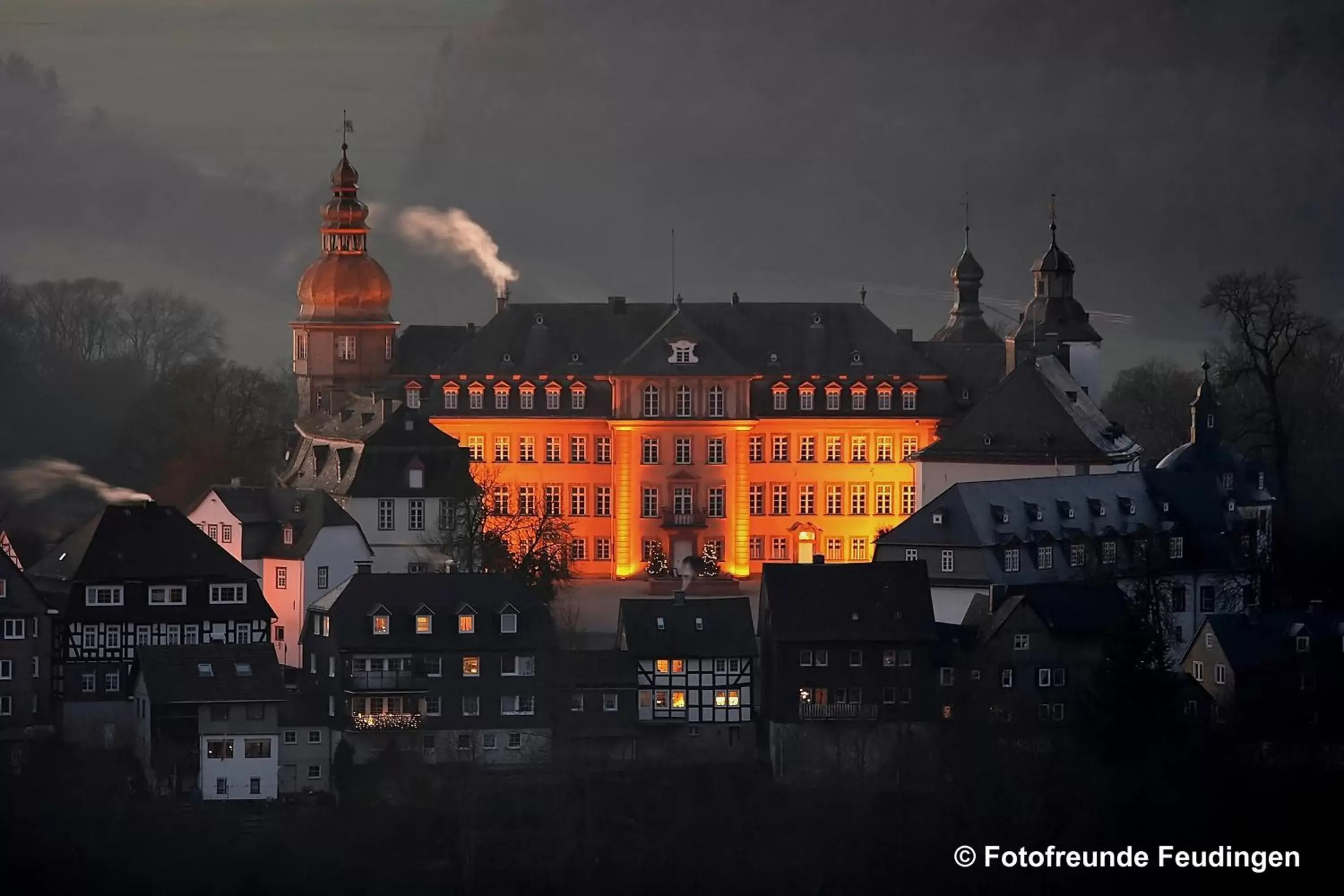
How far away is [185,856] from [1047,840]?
1694cm

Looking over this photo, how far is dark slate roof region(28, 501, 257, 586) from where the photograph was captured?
113m

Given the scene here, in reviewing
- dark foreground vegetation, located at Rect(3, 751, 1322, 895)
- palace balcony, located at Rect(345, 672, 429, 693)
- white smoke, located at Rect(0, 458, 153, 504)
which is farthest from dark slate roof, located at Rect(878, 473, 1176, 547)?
white smoke, located at Rect(0, 458, 153, 504)

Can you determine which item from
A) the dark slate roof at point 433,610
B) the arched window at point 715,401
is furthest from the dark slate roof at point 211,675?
the arched window at point 715,401

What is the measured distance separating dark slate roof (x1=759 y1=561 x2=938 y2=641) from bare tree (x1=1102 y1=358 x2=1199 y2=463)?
122 ft

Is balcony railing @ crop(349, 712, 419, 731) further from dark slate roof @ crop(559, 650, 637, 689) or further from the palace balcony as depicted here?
dark slate roof @ crop(559, 650, 637, 689)

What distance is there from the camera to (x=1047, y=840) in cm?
10644

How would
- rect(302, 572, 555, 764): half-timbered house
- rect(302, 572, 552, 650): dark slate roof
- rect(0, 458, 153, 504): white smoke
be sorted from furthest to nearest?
rect(0, 458, 153, 504): white smoke, rect(302, 572, 552, 650): dark slate roof, rect(302, 572, 555, 764): half-timbered house

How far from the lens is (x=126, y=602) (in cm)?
11256

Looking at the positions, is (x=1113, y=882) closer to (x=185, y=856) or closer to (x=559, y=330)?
(x=185, y=856)

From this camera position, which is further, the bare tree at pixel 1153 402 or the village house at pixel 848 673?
the bare tree at pixel 1153 402

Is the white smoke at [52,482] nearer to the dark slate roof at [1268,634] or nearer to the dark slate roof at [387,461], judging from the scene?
the dark slate roof at [387,461]

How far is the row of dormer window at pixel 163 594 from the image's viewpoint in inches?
4422

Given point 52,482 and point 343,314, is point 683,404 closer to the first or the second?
point 343,314

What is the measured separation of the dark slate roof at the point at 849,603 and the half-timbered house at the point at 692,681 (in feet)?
2.85
